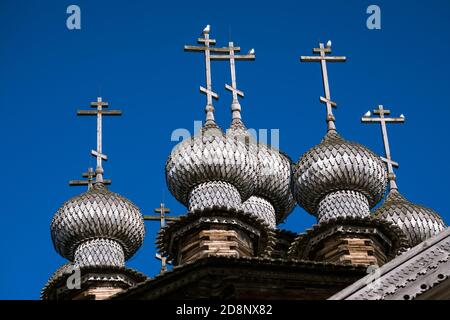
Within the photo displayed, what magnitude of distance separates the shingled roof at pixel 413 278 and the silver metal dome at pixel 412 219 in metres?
8.61

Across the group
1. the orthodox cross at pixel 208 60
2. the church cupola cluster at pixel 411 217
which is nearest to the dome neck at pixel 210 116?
the orthodox cross at pixel 208 60

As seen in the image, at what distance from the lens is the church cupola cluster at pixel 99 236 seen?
58.3 feet

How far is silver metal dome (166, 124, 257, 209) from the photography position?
1700 centimetres

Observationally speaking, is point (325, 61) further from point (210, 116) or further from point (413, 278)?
point (413, 278)

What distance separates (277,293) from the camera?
14.5 metres

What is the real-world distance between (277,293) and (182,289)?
1.04 m

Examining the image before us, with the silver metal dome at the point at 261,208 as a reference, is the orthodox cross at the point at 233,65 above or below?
above

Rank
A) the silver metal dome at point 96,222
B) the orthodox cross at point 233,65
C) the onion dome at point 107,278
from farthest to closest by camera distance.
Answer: the orthodox cross at point 233,65 < the silver metal dome at point 96,222 < the onion dome at point 107,278

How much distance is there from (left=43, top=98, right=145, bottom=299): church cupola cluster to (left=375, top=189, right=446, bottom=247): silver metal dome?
11.0ft

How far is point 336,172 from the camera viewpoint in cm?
1742

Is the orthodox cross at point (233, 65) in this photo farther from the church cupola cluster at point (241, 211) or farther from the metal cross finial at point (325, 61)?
the metal cross finial at point (325, 61)
